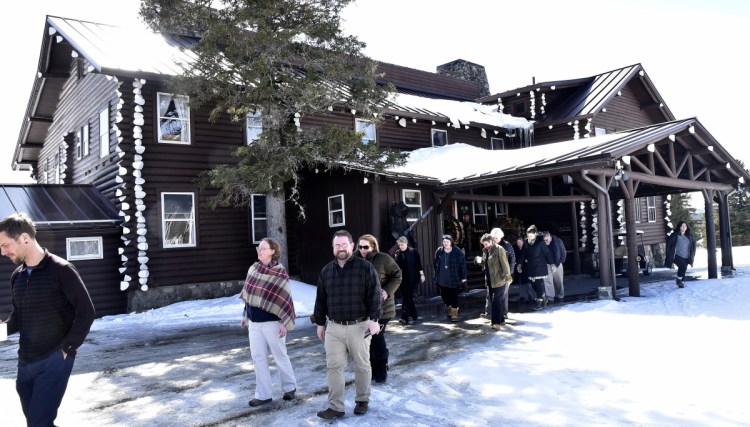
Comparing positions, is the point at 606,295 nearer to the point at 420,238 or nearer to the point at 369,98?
the point at 420,238

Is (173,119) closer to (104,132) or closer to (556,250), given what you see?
(104,132)

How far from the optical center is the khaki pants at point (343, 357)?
5.50m

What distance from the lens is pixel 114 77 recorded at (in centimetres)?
1545

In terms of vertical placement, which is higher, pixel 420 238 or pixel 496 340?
pixel 420 238

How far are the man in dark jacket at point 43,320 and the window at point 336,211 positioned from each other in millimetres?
11765

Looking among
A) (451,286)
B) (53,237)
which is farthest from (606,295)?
(53,237)

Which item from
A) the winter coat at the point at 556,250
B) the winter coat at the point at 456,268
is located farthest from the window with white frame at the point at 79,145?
the winter coat at the point at 556,250

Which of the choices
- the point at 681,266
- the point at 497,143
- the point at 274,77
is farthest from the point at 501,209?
the point at 274,77

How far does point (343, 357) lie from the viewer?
5.59 metres

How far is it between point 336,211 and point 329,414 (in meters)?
11.0

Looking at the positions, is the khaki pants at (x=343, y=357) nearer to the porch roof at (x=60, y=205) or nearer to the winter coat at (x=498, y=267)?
the winter coat at (x=498, y=267)

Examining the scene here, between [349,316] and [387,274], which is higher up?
[387,274]

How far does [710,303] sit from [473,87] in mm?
21380

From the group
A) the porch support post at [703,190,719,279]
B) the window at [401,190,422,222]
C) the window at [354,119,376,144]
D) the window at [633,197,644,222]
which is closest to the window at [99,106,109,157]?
the window at [354,119,376,144]
